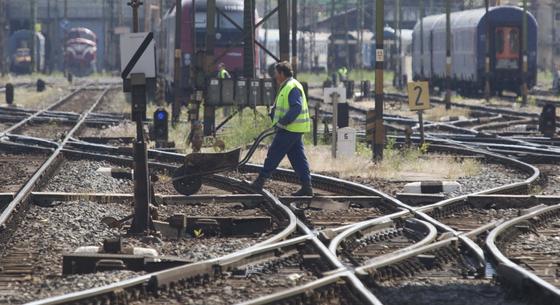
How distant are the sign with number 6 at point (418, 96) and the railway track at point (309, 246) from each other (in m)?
3.38

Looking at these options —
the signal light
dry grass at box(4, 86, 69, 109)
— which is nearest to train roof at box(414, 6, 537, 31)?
dry grass at box(4, 86, 69, 109)

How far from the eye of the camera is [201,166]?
14.3 m

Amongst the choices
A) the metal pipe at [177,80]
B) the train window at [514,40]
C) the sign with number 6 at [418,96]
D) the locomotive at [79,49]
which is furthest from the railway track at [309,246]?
the locomotive at [79,49]

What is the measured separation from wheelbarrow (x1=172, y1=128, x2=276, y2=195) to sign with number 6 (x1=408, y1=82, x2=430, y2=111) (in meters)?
6.88

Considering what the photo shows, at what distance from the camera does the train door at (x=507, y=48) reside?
46969 millimetres

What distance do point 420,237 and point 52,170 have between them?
8.08 meters

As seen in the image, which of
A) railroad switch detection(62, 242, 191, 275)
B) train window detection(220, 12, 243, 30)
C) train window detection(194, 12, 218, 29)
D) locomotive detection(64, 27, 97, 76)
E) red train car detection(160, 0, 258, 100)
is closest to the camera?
railroad switch detection(62, 242, 191, 275)

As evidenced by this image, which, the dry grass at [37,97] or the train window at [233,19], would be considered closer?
the train window at [233,19]

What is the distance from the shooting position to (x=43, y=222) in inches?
491

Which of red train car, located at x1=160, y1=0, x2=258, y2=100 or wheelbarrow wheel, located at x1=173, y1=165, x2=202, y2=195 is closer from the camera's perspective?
wheelbarrow wheel, located at x1=173, y1=165, x2=202, y2=195

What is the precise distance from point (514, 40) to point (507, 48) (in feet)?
1.27

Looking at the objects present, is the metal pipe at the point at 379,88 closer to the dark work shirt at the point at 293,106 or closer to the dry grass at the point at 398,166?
the dry grass at the point at 398,166

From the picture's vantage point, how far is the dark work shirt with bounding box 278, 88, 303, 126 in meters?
14.5

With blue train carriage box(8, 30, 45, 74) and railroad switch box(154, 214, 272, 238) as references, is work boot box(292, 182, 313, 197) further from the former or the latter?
blue train carriage box(8, 30, 45, 74)
